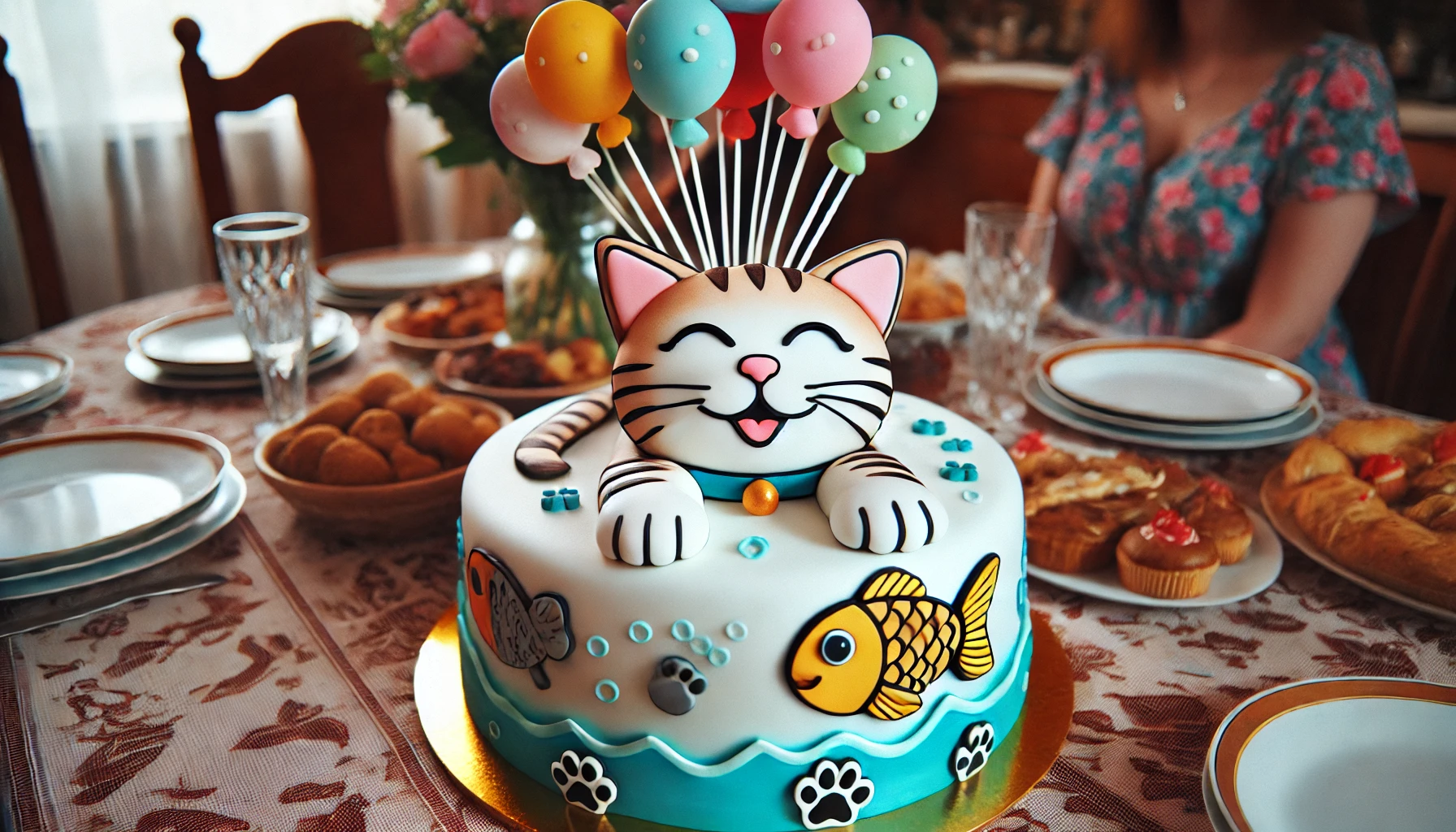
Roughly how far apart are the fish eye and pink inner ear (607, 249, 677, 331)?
26 cm

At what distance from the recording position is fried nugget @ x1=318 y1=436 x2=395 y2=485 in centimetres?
96

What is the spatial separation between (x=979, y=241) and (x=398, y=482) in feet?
2.49

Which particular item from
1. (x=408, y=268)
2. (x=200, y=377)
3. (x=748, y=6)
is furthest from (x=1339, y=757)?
(x=408, y=268)

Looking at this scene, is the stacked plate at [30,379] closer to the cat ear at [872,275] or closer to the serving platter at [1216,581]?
the cat ear at [872,275]

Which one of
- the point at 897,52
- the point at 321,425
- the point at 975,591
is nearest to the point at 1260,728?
the point at 975,591

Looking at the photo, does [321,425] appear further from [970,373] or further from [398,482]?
[970,373]

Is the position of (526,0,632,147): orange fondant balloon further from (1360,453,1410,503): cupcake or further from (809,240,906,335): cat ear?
(1360,453,1410,503): cupcake

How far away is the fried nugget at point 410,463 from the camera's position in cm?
97

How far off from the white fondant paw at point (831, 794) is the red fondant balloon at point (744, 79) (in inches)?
18.2

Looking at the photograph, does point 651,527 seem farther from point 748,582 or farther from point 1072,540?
point 1072,540

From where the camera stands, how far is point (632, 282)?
71 cm

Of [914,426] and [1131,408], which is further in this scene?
[1131,408]

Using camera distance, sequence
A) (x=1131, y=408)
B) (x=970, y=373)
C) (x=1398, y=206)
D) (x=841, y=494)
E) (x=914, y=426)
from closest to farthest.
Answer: (x=841, y=494) < (x=914, y=426) < (x=1131, y=408) < (x=970, y=373) < (x=1398, y=206)

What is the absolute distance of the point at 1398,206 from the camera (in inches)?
72.7
